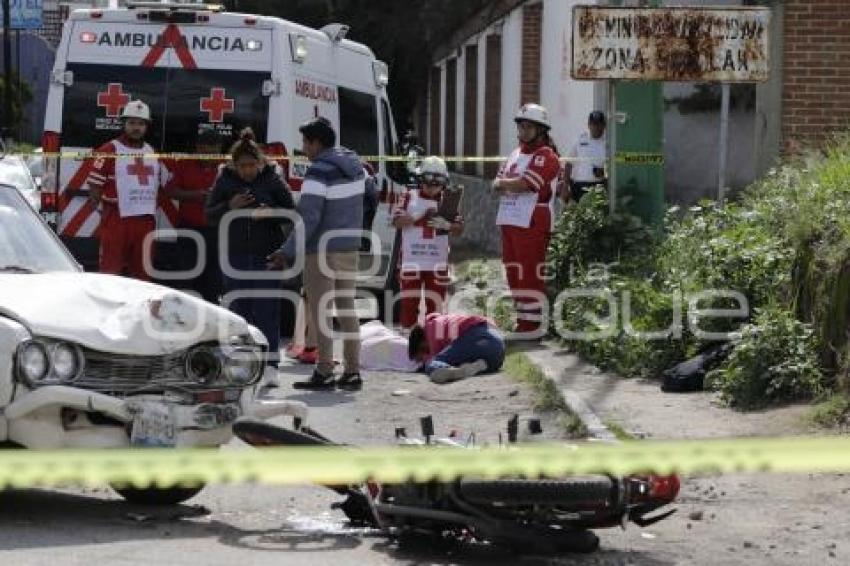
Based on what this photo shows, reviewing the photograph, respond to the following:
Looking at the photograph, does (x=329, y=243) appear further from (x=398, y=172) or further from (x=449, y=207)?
(x=398, y=172)

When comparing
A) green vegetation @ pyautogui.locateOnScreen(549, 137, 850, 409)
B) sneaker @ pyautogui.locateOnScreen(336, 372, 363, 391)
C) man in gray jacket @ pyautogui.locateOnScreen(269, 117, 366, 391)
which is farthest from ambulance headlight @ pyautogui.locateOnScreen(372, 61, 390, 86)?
sneaker @ pyautogui.locateOnScreen(336, 372, 363, 391)

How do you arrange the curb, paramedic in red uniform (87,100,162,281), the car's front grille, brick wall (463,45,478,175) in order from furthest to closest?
1. brick wall (463,45,478,175)
2. paramedic in red uniform (87,100,162,281)
3. the curb
4. the car's front grille

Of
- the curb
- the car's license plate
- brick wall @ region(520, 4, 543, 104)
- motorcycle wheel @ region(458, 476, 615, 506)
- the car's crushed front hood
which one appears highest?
brick wall @ region(520, 4, 543, 104)

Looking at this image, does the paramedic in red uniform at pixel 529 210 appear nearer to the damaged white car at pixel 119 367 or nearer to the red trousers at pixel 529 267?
the red trousers at pixel 529 267

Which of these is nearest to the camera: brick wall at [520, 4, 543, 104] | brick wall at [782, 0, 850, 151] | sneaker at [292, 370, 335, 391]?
sneaker at [292, 370, 335, 391]

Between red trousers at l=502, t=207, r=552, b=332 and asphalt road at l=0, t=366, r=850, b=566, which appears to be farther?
red trousers at l=502, t=207, r=552, b=332

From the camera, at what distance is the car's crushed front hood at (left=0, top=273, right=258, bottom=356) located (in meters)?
7.16

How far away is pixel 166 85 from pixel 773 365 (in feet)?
20.4

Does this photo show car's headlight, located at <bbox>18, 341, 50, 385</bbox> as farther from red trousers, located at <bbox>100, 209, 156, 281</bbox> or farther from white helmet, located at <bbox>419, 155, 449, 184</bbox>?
white helmet, located at <bbox>419, 155, 449, 184</bbox>

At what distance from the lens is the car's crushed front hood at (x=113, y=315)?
23.5 ft

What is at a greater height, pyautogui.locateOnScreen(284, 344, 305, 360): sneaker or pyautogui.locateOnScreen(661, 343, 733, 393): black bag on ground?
pyautogui.locateOnScreen(661, 343, 733, 393): black bag on ground

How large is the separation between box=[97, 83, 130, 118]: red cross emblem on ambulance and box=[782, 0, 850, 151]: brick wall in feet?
20.5

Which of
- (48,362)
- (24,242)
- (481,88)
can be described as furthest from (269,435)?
(481,88)

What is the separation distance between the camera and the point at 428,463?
5836 mm
